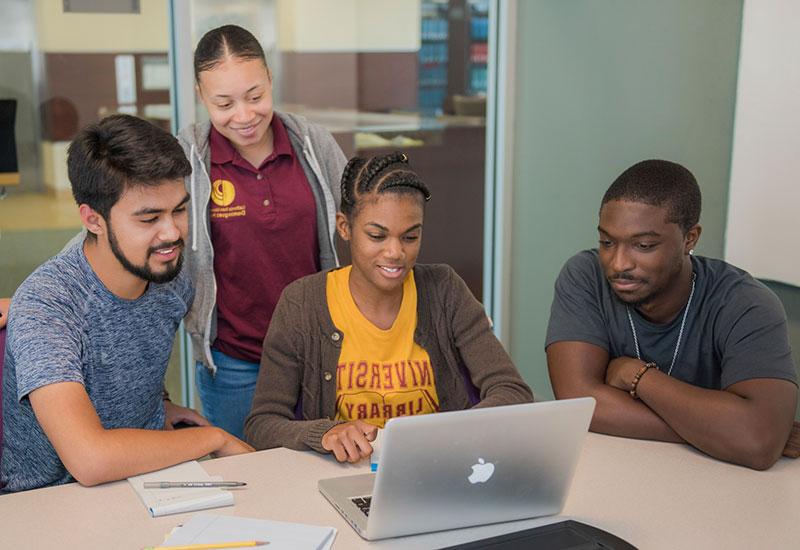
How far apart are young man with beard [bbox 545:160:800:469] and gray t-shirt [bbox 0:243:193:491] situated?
3.00 feet

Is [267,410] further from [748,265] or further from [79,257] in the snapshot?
[748,265]

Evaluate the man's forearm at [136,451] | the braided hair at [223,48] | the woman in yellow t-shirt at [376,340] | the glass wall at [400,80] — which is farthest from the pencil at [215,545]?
the glass wall at [400,80]

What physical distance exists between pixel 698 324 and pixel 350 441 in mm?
862

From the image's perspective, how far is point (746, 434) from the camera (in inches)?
76.7

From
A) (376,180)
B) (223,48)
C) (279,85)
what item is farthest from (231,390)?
(279,85)

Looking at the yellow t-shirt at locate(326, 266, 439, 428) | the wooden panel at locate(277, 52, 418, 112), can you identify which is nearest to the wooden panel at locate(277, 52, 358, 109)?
the wooden panel at locate(277, 52, 418, 112)

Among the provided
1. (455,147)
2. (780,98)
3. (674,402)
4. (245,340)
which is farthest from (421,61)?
(674,402)

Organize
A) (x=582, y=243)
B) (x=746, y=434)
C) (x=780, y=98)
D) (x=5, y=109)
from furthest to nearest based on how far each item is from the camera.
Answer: (x=582, y=243), (x=5, y=109), (x=780, y=98), (x=746, y=434)

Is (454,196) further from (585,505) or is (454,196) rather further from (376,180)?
(585,505)

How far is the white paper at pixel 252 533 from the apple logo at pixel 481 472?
0.82 feet

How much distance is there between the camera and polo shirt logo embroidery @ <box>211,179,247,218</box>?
259cm

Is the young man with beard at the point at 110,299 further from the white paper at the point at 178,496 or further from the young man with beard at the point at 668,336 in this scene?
the young man with beard at the point at 668,336

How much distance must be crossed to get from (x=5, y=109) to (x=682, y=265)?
2.44 metres

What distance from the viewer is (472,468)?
160 centimetres
